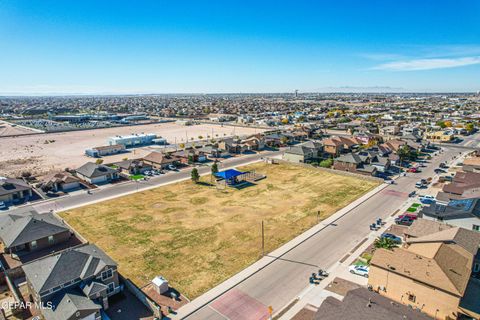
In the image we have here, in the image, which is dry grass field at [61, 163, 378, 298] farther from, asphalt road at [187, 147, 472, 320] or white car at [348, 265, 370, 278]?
white car at [348, 265, 370, 278]

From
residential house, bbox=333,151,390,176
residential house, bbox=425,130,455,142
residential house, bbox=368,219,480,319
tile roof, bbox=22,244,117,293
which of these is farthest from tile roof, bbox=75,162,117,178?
residential house, bbox=425,130,455,142

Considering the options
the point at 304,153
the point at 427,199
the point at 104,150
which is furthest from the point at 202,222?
the point at 104,150

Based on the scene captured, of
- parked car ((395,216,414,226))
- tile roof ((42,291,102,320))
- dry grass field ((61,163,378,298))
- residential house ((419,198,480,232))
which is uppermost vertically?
residential house ((419,198,480,232))

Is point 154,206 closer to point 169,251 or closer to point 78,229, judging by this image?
point 78,229

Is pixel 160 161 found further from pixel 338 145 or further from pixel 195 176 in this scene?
pixel 338 145

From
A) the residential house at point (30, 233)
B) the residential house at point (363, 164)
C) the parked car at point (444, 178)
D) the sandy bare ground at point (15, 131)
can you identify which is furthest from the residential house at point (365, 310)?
the sandy bare ground at point (15, 131)

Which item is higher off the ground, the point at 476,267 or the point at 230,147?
the point at 230,147
